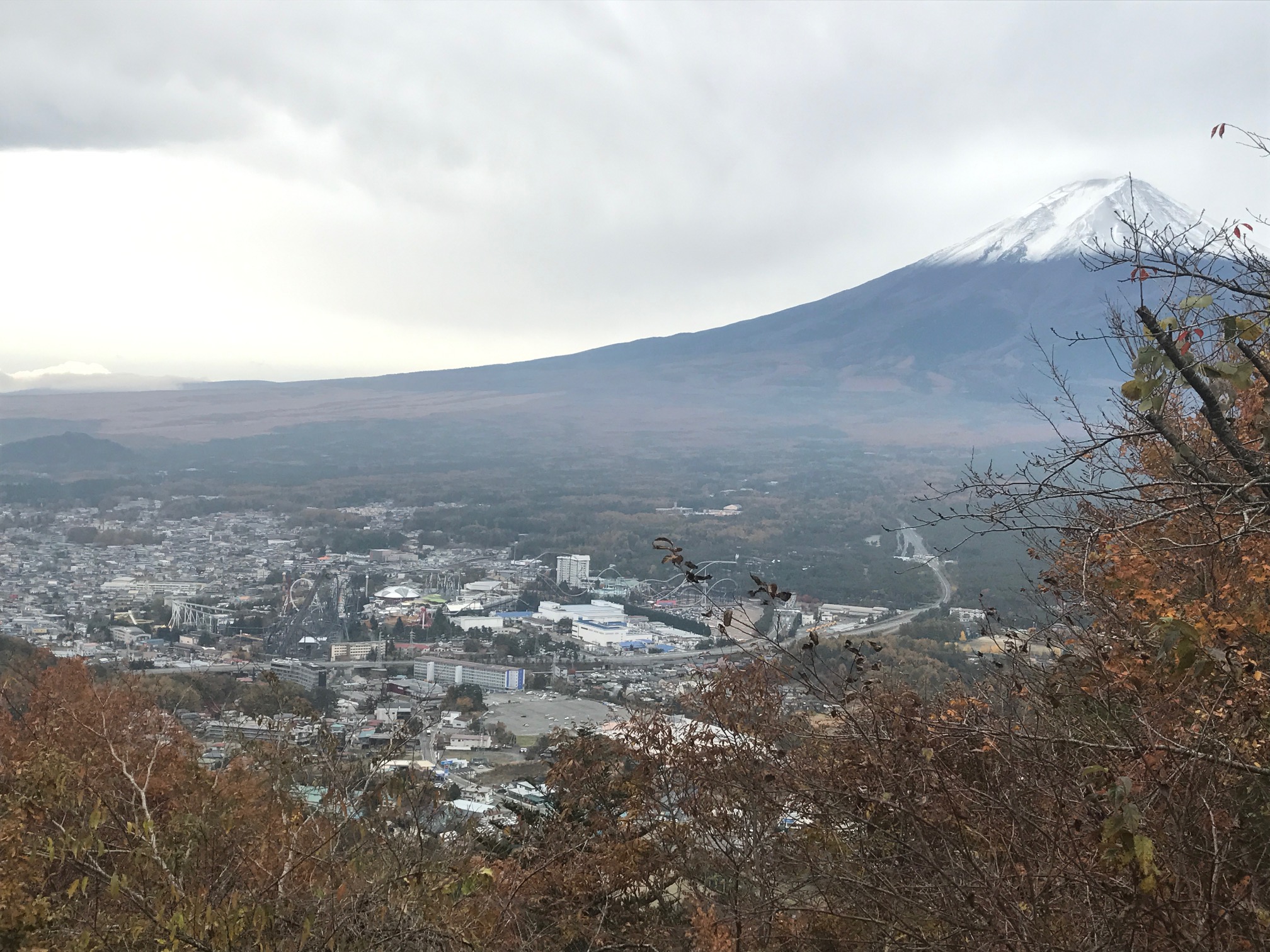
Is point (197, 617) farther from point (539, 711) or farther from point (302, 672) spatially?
point (539, 711)

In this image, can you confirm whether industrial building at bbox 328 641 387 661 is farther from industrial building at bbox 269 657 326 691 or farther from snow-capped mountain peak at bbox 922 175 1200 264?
snow-capped mountain peak at bbox 922 175 1200 264

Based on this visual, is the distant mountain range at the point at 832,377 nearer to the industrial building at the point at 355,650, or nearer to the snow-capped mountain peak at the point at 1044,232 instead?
the snow-capped mountain peak at the point at 1044,232

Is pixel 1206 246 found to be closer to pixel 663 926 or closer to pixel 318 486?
pixel 663 926

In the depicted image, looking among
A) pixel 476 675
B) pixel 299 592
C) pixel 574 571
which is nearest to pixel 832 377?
pixel 574 571

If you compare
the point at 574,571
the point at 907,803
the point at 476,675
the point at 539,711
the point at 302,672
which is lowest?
the point at 574,571

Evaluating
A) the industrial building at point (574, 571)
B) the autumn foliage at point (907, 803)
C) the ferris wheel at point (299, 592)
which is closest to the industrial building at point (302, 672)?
the ferris wheel at point (299, 592)
